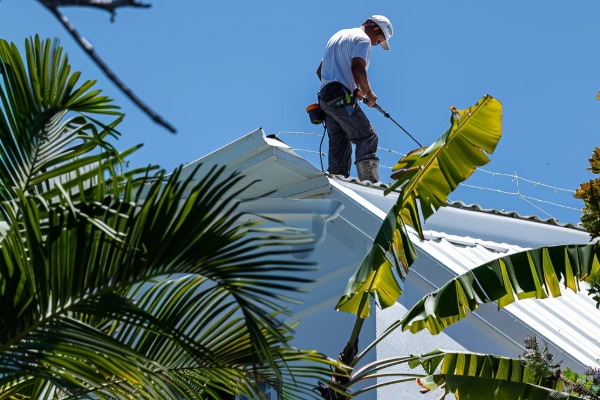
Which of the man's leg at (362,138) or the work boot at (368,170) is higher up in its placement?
the man's leg at (362,138)

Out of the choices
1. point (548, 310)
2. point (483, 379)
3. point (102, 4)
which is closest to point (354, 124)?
point (548, 310)

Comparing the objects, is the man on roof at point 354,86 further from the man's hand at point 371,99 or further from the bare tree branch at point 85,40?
the bare tree branch at point 85,40

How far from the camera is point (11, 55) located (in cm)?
376

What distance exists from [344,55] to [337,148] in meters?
1.19

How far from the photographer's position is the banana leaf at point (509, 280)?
19.3 ft

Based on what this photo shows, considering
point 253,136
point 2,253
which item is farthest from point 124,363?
point 253,136

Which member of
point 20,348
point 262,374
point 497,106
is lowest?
point 20,348

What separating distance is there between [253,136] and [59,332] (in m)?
5.74

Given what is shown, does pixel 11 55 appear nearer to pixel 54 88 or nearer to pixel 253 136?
pixel 54 88

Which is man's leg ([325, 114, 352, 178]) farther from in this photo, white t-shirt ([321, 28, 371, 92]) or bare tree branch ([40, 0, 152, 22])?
bare tree branch ([40, 0, 152, 22])

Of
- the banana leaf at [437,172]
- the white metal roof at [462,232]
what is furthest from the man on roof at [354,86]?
the banana leaf at [437,172]

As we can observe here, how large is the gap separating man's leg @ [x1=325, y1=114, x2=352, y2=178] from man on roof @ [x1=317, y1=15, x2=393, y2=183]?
5.1 inches

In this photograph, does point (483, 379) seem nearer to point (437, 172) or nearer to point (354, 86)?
point (437, 172)

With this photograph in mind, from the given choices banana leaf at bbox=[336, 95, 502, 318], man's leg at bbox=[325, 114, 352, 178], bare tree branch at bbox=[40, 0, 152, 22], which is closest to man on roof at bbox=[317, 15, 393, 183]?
man's leg at bbox=[325, 114, 352, 178]
